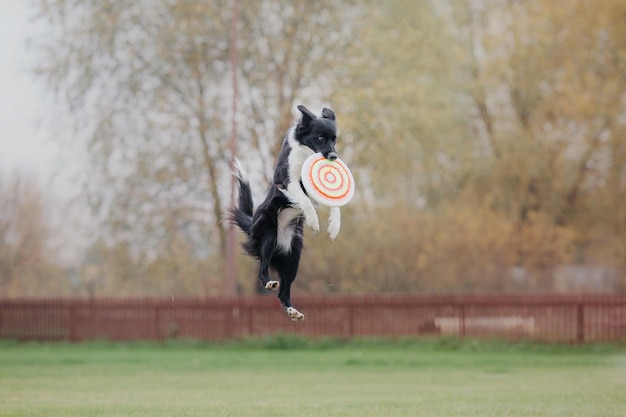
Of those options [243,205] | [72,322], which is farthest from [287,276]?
[72,322]

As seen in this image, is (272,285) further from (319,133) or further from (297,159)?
(319,133)

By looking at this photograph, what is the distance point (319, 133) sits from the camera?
346 inches

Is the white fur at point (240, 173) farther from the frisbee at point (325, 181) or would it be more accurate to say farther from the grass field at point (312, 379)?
the grass field at point (312, 379)

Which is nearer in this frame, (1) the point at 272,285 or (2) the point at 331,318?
(1) the point at 272,285

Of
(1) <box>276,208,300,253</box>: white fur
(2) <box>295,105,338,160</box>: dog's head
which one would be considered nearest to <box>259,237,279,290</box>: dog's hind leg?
(1) <box>276,208,300,253</box>: white fur

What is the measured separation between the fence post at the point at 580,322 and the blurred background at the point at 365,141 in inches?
315

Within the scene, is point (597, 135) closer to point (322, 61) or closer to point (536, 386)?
point (322, 61)

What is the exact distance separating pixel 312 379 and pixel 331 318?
312 inches

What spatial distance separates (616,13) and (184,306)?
1856 cm

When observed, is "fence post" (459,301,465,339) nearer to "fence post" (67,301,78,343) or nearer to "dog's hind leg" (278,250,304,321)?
"fence post" (67,301,78,343)

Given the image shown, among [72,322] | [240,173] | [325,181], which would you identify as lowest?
[72,322]

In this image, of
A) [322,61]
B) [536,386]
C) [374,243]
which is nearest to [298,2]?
[322,61]

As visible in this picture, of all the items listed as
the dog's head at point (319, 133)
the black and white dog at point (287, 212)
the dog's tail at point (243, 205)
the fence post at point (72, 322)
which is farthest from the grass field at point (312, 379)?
the dog's head at point (319, 133)

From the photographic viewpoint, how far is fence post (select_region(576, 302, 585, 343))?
26.6 metres
